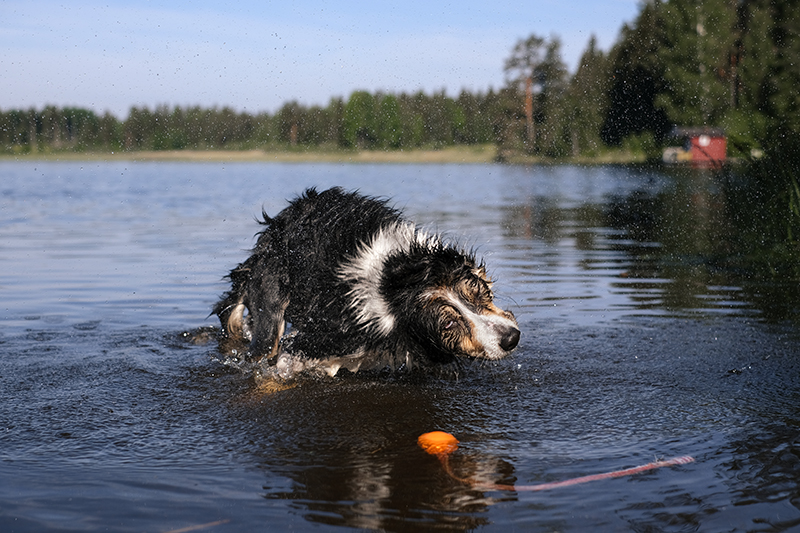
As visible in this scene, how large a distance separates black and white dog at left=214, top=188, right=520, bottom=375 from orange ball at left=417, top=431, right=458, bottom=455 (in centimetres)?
66

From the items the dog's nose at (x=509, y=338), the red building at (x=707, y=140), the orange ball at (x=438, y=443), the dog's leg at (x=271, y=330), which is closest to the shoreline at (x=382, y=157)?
the red building at (x=707, y=140)

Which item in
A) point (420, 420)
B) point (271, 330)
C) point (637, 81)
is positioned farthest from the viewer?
point (637, 81)

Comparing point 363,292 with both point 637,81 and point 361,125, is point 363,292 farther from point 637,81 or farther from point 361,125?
point 361,125

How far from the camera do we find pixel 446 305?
5.43 meters

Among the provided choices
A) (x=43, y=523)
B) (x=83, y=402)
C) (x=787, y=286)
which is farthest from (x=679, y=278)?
(x=43, y=523)

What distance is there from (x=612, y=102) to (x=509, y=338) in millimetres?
88036

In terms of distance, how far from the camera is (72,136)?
174 m

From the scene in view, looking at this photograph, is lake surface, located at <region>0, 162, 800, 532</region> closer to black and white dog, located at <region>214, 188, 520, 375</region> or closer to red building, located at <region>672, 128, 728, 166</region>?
black and white dog, located at <region>214, 188, 520, 375</region>

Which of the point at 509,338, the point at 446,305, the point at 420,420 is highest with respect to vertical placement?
the point at 446,305

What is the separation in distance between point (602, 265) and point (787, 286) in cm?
304

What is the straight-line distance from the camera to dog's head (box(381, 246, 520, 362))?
522cm

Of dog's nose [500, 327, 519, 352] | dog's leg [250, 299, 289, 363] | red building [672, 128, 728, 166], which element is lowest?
dog's leg [250, 299, 289, 363]

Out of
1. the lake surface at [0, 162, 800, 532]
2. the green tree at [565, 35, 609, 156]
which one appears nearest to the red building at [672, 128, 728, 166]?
the green tree at [565, 35, 609, 156]

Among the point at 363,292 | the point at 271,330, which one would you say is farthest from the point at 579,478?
the point at 271,330
